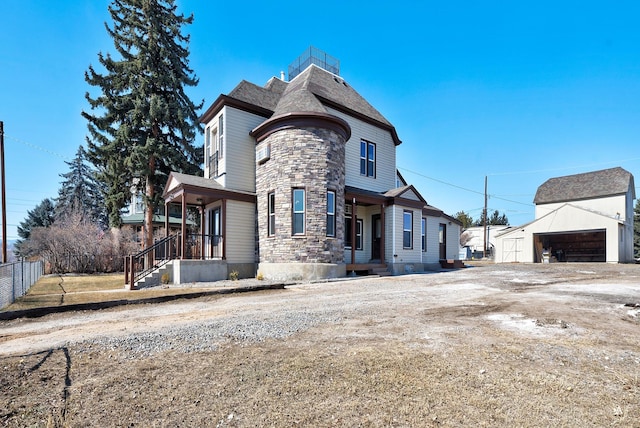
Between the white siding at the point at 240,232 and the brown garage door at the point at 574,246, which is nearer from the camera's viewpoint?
the white siding at the point at 240,232

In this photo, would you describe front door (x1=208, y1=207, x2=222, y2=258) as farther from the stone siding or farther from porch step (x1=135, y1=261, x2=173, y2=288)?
porch step (x1=135, y1=261, x2=173, y2=288)

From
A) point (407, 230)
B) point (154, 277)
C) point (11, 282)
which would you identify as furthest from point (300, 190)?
point (11, 282)

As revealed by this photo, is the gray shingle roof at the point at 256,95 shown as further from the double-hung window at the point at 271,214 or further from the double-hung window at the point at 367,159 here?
the double-hung window at the point at 367,159

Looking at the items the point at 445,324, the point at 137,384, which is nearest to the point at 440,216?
the point at 445,324

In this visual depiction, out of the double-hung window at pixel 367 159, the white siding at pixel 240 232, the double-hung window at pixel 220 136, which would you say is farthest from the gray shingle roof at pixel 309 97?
the white siding at pixel 240 232

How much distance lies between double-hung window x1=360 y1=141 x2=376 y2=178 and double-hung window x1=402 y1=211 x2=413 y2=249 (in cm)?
287

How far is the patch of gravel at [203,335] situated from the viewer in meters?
4.63

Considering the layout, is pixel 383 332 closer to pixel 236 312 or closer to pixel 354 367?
pixel 354 367

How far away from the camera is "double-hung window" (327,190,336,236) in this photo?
14328 millimetres

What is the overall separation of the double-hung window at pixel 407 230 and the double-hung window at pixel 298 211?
612cm

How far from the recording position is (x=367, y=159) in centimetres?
1834

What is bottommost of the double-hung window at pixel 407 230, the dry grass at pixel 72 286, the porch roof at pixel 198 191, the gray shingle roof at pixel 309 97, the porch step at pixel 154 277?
the dry grass at pixel 72 286

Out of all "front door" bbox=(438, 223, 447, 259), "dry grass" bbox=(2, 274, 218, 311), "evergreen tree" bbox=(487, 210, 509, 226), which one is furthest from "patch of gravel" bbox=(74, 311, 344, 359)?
"evergreen tree" bbox=(487, 210, 509, 226)

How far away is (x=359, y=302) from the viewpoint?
27.2ft
